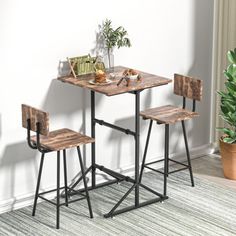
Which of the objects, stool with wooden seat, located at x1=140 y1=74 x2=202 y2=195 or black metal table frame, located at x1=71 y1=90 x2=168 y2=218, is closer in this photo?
black metal table frame, located at x1=71 y1=90 x2=168 y2=218

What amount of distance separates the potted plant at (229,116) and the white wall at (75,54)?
505mm

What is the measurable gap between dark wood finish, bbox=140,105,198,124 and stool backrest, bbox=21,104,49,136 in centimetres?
99

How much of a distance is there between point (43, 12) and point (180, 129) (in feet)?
5.97

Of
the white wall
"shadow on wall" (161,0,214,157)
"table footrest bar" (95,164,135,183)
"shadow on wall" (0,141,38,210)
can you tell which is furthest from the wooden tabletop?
"shadow on wall" (161,0,214,157)

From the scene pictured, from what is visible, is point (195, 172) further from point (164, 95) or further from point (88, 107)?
point (88, 107)

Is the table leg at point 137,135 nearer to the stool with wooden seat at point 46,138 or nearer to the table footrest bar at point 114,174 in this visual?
the table footrest bar at point 114,174

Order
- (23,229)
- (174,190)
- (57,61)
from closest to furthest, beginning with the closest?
(23,229) < (57,61) < (174,190)

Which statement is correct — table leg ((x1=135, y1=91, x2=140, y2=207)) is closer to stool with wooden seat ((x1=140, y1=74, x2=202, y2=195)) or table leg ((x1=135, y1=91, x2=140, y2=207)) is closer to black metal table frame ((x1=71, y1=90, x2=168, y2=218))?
black metal table frame ((x1=71, y1=90, x2=168, y2=218))

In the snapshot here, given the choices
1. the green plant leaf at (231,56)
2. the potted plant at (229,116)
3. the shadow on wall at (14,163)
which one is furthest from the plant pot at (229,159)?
the shadow on wall at (14,163)

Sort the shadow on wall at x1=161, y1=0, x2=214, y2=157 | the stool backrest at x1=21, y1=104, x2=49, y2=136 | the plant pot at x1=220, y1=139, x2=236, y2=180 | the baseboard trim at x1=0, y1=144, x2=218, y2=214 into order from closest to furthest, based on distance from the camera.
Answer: the stool backrest at x1=21, y1=104, x2=49, y2=136
the baseboard trim at x1=0, y1=144, x2=218, y2=214
the plant pot at x1=220, y1=139, x2=236, y2=180
the shadow on wall at x1=161, y1=0, x2=214, y2=157

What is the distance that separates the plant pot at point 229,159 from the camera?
18.4 feet

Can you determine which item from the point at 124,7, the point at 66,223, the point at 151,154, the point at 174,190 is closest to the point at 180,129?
the point at 151,154

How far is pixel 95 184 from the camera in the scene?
5.47 meters

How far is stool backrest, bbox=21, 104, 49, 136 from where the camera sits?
447cm
